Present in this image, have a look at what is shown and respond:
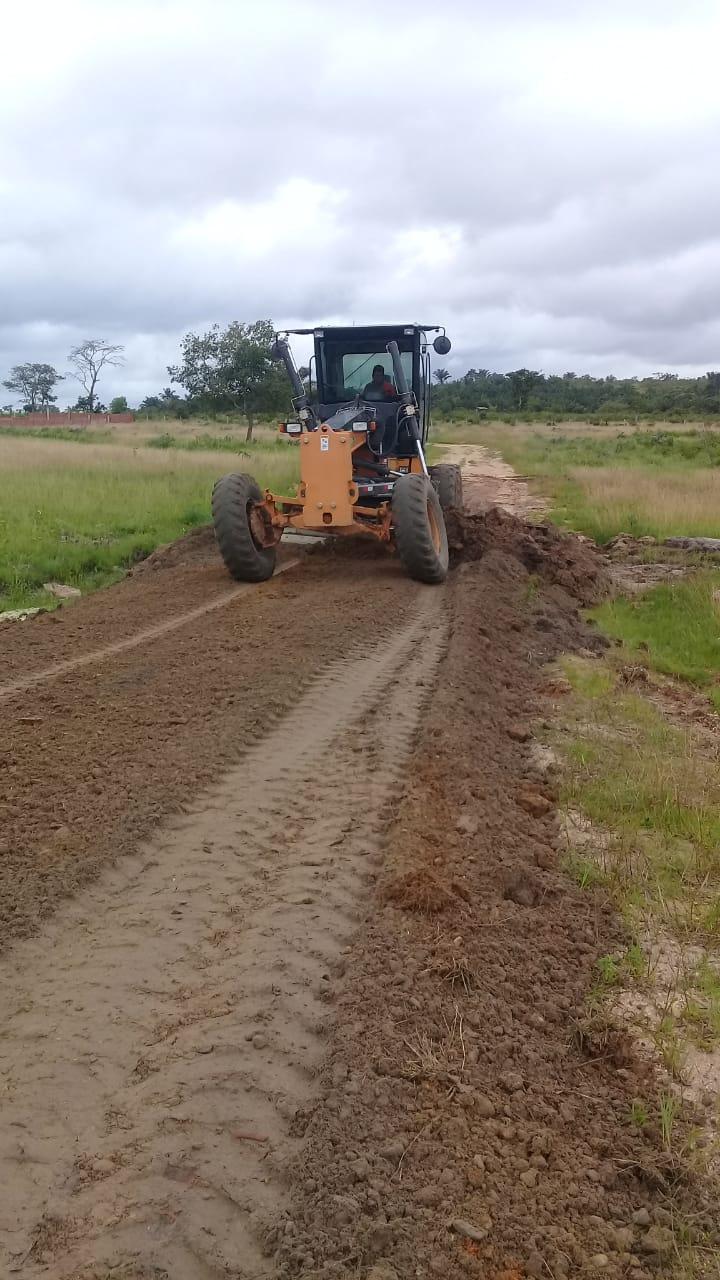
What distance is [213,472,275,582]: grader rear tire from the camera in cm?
1016

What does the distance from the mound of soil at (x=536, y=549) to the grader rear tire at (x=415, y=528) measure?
180 centimetres

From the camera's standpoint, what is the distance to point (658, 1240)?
235 cm

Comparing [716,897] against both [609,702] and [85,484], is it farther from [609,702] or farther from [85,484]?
[85,484]

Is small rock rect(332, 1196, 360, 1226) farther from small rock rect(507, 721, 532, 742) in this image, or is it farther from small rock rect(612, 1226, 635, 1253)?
small rock rect(507, 721, 532, 742)

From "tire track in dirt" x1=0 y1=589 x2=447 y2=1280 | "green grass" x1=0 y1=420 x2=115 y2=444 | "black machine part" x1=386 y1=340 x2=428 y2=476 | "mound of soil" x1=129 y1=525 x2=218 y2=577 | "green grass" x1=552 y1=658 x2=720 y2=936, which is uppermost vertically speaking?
"green grass" x1=0 y1=420 x2=115 y2=444

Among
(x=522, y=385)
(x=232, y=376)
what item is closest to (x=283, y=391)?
(x=232, y=376)

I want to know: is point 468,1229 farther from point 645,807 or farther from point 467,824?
point 645,807

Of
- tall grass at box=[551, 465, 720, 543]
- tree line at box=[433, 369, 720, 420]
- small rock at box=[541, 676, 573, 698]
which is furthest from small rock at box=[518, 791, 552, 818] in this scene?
tree line at box=[433, 369, 720, 420]

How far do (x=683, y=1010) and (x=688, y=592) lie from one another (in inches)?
304

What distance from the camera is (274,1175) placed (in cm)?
244

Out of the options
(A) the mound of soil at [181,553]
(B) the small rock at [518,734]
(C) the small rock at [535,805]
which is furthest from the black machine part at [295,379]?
(C) the small rock at [535,805]

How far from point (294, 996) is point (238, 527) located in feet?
24.7

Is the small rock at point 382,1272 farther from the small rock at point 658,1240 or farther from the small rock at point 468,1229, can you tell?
the small rock at point 658,1240

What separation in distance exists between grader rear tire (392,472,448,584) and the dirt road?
385 centimetres
